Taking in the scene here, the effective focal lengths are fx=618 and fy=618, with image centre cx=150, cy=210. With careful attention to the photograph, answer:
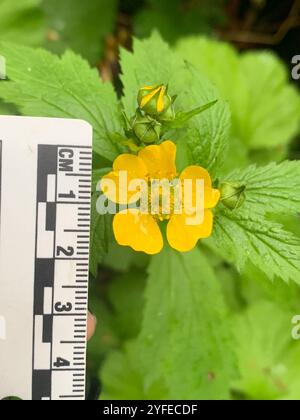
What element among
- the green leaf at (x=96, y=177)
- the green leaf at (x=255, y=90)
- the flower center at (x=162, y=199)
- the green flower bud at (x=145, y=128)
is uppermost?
the green leaf at (x=255, y=90)

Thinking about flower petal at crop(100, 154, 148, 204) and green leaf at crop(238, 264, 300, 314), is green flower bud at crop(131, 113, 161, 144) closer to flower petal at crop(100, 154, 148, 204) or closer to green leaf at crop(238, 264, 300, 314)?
flower petal at crop(100, 154, 148, 204)

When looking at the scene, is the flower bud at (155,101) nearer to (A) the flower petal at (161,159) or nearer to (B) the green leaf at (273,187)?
(A) the flower petal at (161,159)

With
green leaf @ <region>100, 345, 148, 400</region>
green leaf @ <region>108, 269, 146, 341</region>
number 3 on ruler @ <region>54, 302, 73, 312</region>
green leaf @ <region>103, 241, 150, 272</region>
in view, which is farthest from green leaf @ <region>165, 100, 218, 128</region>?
green leaf @ <region>100, 345, 148, 400</region>

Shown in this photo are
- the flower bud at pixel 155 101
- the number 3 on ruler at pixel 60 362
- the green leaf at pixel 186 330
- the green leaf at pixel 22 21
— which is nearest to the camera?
the flower bud at pixel 155 101

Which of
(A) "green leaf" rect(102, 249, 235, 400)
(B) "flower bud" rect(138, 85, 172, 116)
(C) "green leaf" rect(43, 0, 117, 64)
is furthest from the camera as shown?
(C) "green leaf" rect(43, 0, 117, 64)

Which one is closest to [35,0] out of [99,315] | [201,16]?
[201,16]

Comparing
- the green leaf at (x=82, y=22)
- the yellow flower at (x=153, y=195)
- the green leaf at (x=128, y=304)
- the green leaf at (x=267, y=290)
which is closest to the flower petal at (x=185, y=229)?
the yellow flower at (x=153, y=195)
